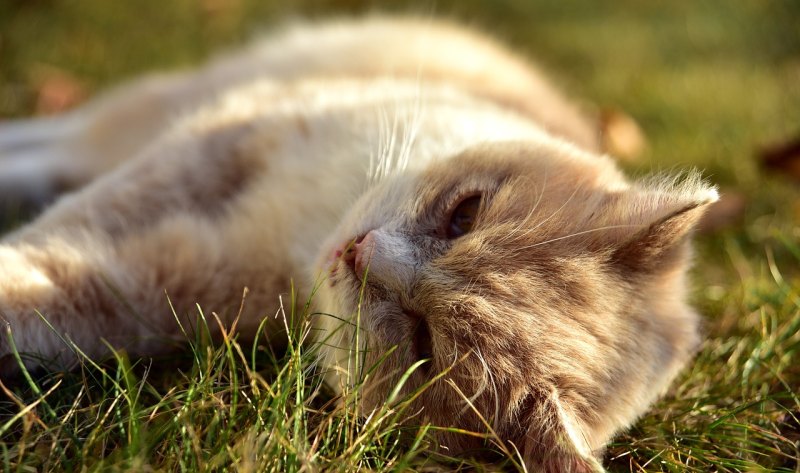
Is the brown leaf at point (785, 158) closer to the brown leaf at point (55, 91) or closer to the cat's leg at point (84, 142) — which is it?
the cat's leg at point (84, 142)

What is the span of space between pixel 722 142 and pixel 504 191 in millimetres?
2705

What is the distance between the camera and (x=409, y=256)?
1677 millimetres

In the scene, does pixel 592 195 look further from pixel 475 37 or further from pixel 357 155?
pixel 475 37

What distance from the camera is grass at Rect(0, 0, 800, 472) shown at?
55.1 inches

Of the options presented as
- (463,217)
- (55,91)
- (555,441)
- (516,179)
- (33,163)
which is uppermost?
(516,179)

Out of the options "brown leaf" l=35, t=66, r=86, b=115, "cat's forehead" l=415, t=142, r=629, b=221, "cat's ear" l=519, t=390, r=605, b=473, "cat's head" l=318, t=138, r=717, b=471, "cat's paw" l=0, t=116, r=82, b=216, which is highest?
"cat's forehead" l=415, t=142, r=629, b=221

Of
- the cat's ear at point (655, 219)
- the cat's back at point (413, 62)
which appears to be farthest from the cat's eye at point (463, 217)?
the cat's back at point (413, 62)

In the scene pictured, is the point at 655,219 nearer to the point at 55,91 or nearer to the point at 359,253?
the point at 359,253

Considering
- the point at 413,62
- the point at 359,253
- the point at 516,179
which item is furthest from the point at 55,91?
the point at 516,179

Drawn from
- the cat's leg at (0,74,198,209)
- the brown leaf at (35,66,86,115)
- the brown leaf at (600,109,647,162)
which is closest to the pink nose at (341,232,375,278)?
the cat's leg at (0,74,198,209)

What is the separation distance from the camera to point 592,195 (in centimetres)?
178

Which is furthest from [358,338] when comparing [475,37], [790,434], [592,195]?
[475,37]

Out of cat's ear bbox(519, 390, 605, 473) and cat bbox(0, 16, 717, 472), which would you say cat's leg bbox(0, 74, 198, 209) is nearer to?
cat bbox(0, 16, 717, 472)

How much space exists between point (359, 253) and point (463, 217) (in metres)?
0.34
